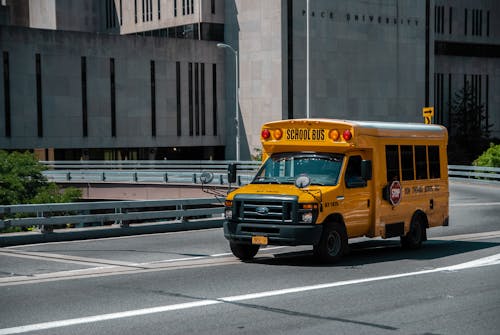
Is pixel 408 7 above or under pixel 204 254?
above

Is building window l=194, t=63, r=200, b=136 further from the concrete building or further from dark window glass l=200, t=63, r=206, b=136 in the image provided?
dark window glass l=200, t=63, r=206, b=136

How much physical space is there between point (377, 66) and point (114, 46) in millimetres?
22382

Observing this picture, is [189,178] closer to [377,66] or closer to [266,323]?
[377,66]

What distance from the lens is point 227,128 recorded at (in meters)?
74.4

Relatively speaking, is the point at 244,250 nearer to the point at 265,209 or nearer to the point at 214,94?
the point at 265,209

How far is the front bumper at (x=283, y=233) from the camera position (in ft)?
47.2

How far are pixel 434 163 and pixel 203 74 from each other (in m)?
55.6

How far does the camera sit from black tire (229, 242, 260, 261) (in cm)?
1553

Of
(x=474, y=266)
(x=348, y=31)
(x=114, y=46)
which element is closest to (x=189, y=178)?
(x=114, y=46)

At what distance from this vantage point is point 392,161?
54.4 feet

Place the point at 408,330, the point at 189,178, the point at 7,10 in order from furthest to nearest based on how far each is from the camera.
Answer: the point at 7,10, the point at 189,178, the point at 408,330

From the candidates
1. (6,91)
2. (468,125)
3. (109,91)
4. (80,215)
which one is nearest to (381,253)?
(80,215)

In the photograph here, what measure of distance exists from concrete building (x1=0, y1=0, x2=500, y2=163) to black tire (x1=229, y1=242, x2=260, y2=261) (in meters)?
51.3

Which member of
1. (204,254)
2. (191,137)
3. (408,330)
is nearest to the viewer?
(408,330)
